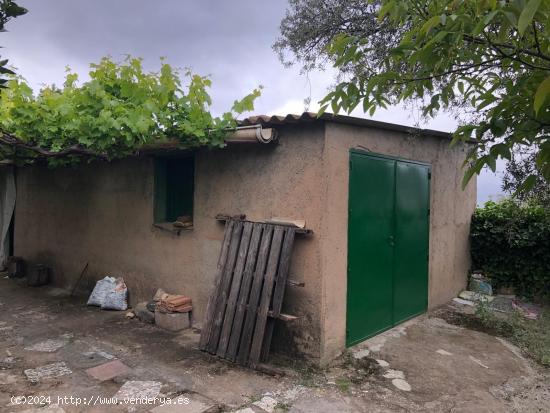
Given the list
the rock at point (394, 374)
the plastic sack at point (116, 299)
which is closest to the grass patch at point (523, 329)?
the rock at point (394, 374)

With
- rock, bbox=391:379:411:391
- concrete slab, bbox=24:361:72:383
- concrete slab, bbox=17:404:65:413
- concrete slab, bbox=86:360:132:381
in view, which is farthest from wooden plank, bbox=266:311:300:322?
concrete slab, bbox=24:361:72:383

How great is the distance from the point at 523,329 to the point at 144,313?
18.5 ft

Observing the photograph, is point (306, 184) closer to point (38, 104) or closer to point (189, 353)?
point (189, 353)

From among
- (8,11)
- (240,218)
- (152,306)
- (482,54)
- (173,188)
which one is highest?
(8,11)

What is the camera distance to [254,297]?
4.30 metres

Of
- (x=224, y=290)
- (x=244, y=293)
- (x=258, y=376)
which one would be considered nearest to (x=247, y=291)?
(x=244, y=293)

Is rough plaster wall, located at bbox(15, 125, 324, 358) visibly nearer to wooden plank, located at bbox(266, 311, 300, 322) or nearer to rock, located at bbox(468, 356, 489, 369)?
wooden plank, located at bbox(266, 311, 300, 322)

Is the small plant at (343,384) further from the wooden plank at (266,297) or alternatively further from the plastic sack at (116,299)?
the plastic sack at (116,299)

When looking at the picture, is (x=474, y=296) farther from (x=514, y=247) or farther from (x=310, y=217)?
(x=310, y=217)

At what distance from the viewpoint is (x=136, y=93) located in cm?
473

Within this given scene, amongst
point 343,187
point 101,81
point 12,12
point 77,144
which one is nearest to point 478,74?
point 343,187

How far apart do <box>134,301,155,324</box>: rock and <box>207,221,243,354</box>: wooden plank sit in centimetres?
149

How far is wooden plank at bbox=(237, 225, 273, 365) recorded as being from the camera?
A: 13.9 feet

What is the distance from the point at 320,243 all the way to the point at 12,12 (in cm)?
365
